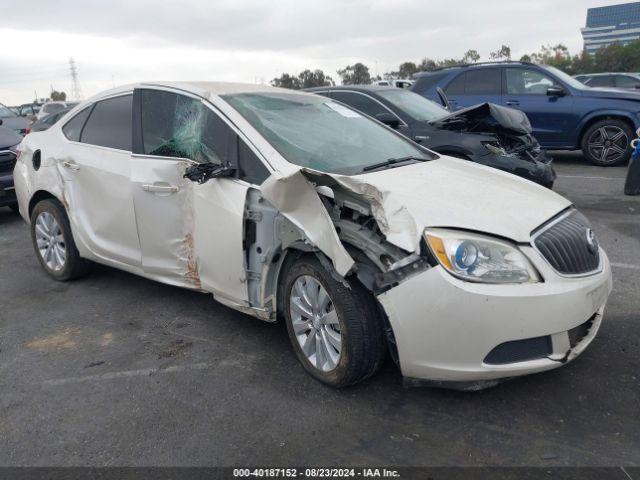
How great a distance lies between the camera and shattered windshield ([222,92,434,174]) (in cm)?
349

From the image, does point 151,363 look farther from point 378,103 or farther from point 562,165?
point 562,165

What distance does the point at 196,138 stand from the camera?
12.3 ft

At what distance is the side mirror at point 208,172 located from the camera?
337 centimetres

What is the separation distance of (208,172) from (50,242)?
2.38 m

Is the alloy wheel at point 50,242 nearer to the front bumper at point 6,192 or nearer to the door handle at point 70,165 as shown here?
the door handle at point 70,165

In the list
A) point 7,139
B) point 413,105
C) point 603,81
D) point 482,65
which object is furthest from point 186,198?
point 603,81

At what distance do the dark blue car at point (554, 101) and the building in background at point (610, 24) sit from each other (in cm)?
11272

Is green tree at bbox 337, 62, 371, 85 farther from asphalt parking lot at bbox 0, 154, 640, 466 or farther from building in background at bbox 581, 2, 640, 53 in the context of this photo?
building in background at bbox 581, 2, 640, 53

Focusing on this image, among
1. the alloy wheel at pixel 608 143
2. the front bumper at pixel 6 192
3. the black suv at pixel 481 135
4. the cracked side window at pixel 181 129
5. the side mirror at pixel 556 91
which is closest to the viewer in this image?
the cracked side window at pixel 181 129

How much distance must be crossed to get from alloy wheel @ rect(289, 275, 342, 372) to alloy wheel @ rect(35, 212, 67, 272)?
2650mm

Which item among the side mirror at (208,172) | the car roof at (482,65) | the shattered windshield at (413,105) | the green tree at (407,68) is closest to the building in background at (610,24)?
the green tree at (407,68)

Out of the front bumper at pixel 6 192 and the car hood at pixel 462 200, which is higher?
the car hood at pixel 462 200

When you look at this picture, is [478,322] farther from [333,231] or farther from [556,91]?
[556,91]

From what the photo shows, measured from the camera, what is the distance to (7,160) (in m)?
7.71
